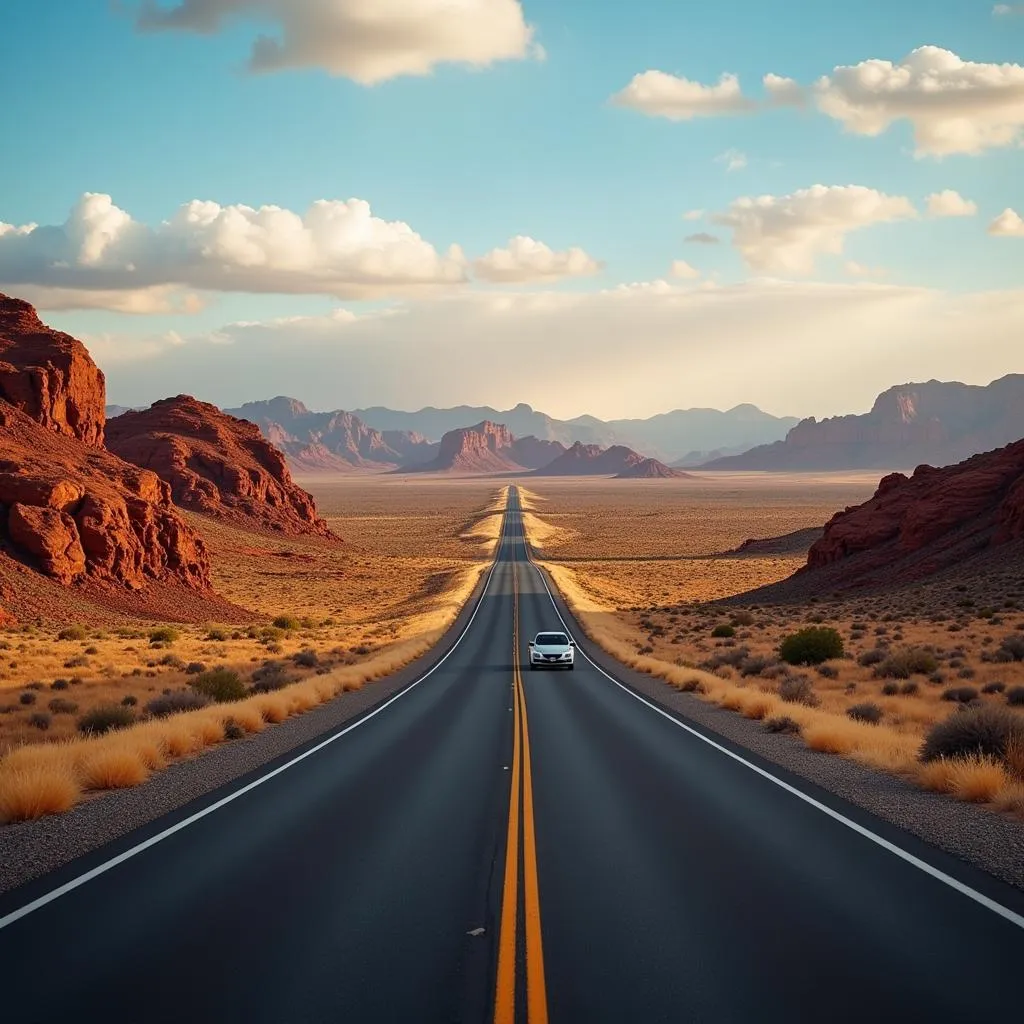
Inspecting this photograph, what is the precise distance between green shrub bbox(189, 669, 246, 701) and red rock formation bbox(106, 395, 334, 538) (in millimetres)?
88044

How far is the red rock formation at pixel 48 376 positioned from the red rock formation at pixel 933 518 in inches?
2305

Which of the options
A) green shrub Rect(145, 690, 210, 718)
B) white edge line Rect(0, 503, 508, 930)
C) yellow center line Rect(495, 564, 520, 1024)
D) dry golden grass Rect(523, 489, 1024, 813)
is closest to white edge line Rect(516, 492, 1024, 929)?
dry golden grass Rect(523, 489, 1024, 813)

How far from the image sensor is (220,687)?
84.4 feet

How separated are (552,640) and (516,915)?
28528mm

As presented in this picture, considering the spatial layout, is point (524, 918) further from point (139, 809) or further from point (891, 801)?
point (891, 801)

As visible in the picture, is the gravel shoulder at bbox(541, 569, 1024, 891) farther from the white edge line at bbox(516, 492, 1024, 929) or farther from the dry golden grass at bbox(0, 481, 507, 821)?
the dry golden grass at bbox(0, 481, 507, 821)

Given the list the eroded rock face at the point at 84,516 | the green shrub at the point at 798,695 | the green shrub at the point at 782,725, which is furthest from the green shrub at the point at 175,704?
the eroded rock face at the point at 84,516

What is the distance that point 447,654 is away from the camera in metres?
42.0

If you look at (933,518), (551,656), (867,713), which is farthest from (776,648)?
(933,518)

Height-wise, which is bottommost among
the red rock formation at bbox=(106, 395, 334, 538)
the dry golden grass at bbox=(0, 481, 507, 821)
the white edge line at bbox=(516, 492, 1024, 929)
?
the dry golden grass at bbox=(0, 481, 507, 821)

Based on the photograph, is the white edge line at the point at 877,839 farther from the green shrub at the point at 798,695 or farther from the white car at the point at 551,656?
the white car at the point at 551,656

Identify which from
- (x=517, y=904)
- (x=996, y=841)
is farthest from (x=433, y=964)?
(x=996, y=841)

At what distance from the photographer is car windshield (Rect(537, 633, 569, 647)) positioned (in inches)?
1407

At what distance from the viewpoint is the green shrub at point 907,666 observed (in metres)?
29.2
